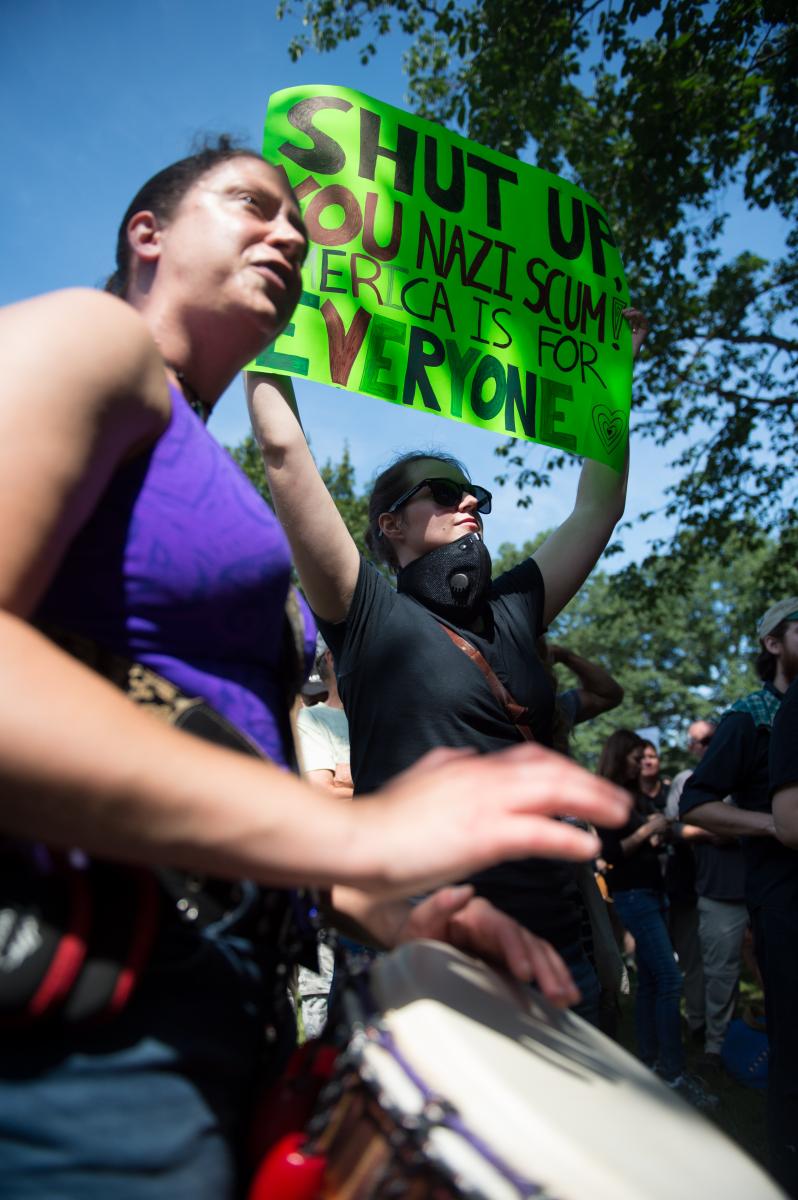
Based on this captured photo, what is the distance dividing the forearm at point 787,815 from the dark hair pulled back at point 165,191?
7.94 ft

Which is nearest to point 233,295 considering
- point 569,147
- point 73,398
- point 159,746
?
point 73,398

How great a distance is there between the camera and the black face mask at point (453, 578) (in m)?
2.54

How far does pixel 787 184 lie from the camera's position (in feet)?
27.7

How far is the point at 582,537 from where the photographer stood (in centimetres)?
298

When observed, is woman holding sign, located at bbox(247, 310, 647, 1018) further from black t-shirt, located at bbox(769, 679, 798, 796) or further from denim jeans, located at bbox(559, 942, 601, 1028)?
black t-shirt, located at bbox(769, 679, 798, 796)

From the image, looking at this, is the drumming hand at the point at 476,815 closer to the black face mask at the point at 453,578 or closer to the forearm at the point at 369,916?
the forearm at the point at 369,916

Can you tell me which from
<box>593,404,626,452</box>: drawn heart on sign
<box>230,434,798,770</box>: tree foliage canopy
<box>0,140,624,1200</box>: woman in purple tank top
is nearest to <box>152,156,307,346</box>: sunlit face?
<box>0,140,624,1200</box>: woman in purple tank top

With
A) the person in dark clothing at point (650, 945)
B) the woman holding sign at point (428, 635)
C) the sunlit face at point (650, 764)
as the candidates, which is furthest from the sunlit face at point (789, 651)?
the sunlit face at point (650, 764)

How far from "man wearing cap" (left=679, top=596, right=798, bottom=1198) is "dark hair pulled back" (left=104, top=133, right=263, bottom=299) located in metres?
2.79

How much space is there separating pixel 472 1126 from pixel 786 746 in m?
2.32

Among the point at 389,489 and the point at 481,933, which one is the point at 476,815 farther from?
the point at 389,489

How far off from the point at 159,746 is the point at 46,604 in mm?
294

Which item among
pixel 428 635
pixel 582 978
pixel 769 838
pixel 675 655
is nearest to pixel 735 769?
pixel 769 838

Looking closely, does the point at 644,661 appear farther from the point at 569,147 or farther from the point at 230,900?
the point at 230,900
